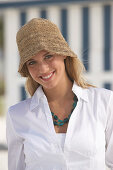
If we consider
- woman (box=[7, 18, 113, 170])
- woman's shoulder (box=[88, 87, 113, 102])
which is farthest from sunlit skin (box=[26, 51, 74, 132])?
woman's shoulder (box=[88, 87, 113, 102])

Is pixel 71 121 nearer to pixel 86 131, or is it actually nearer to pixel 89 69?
pixel 86 131

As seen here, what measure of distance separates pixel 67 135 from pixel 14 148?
393 mm

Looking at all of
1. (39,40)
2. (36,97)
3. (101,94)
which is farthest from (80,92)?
(39,40)

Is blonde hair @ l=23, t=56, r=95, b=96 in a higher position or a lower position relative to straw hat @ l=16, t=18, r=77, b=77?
lower

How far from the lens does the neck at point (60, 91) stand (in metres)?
1.96

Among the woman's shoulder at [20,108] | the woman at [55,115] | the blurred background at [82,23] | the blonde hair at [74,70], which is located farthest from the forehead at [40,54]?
the blurred background at [82,23]

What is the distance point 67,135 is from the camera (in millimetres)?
1763

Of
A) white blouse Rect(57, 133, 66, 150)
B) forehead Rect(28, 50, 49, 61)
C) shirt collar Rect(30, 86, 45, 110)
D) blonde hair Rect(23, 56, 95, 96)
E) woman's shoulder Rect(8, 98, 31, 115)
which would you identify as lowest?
white blouse Rect(57, 133, 66, 150)

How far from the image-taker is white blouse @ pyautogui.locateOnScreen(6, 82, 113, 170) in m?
1.74

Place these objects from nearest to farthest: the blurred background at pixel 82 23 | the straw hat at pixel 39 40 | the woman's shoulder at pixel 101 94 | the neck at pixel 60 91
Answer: the straw hat at pixel 39 40 < the woman's shoulder at pixel 101 94 < the neck at pixel 60 91 < the blurred background at pixel 82 23

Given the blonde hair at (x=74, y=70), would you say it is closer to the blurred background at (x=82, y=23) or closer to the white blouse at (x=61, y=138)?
the white blouse at (x=61, y=138)

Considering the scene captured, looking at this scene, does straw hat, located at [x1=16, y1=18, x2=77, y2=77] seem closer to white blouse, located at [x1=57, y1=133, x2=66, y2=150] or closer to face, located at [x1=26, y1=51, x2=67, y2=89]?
face, located at [x1=26, y1=51, x2=67, y2=89]

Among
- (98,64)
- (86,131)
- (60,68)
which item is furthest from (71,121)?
(98,64)

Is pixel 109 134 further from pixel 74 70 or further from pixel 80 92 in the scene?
pixel 74 70
